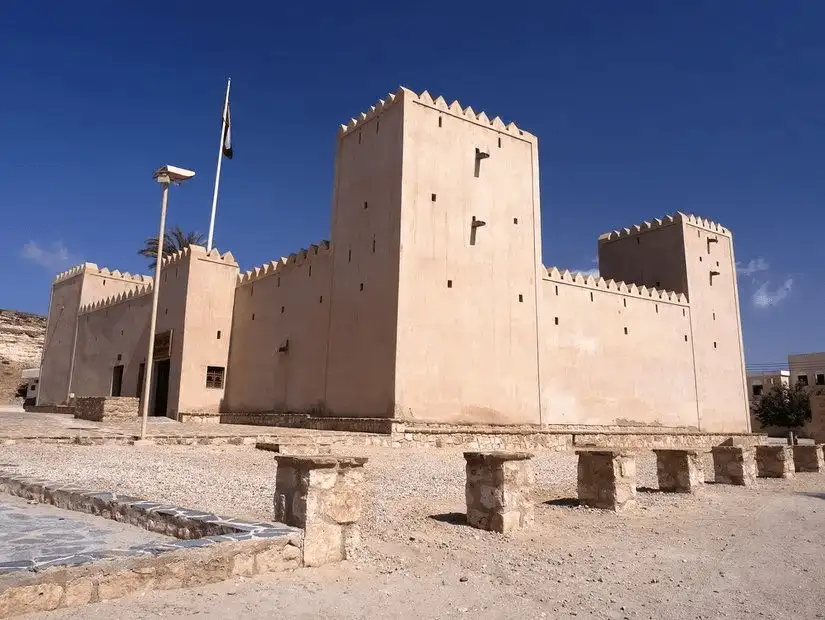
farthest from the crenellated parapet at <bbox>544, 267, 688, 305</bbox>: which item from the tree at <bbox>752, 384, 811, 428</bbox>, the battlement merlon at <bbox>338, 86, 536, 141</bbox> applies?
the tree at <bbox>752, 384, 811, 428</bbox>

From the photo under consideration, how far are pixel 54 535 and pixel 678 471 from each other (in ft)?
24.6

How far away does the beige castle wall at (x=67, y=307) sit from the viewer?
25.5m

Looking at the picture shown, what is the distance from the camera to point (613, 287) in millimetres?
19656

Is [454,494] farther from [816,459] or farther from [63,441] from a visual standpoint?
[816,459]

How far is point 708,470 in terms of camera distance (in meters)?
12.3

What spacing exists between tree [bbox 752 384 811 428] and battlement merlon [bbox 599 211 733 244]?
18258 mm

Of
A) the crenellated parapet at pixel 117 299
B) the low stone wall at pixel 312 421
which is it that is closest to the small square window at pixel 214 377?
the low stone wall at pixel 312 421

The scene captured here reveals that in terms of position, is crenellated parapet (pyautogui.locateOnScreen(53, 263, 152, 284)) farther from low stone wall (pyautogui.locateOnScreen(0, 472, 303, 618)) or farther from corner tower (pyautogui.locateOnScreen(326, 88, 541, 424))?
low stone wall (pyautogui.locateOnScreen(0, 472, 303, 618))

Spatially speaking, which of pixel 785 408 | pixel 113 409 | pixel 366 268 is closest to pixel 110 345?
pixel 113 409

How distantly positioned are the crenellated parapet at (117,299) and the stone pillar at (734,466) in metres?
18.0

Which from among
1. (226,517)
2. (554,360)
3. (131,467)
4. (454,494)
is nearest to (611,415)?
(554,360)

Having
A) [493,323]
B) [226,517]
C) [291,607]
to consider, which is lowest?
[291,607]

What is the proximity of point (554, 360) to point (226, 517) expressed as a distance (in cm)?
1429

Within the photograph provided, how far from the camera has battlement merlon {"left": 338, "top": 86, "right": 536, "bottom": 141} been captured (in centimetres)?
1544
